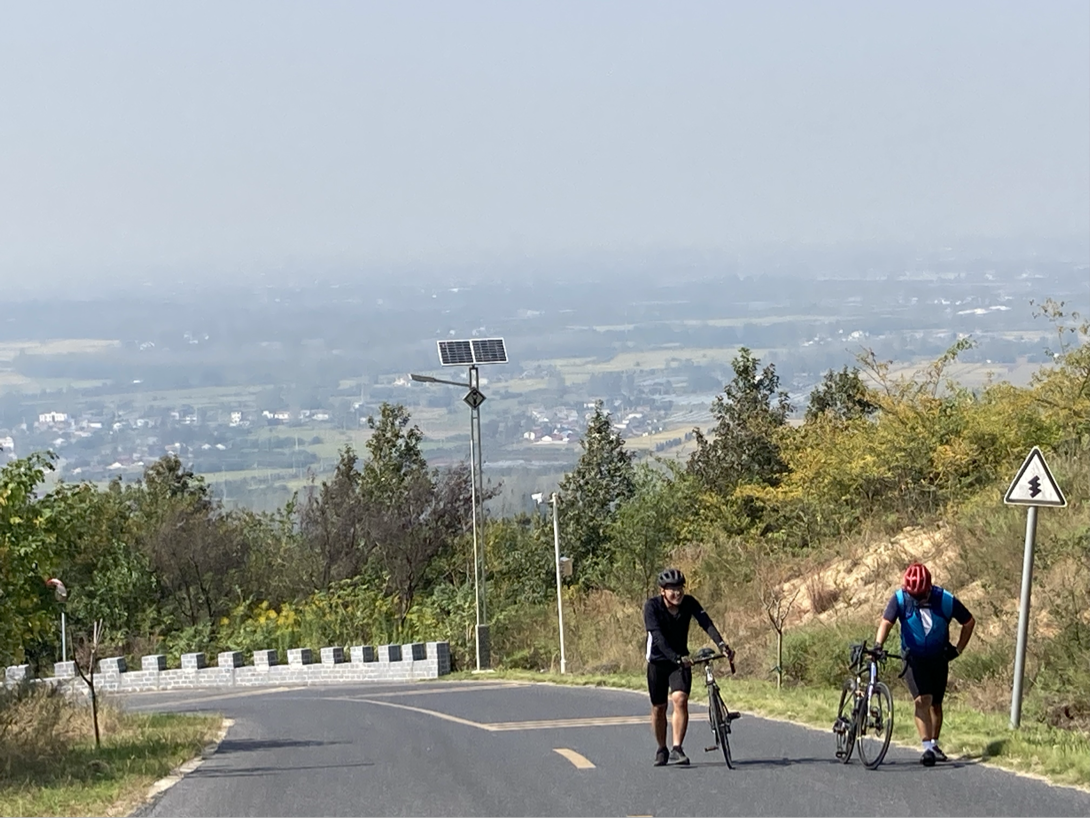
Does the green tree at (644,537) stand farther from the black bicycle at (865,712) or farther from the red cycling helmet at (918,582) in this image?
the red cycling helmet at (918,582)

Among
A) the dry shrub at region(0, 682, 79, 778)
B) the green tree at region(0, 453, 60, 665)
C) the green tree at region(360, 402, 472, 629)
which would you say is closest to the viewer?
the dry shrub at region(0, 682, 79, 778)

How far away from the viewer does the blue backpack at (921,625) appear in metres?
13.4

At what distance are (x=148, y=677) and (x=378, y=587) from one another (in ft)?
38.4

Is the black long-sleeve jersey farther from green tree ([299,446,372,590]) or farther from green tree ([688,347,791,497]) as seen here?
green tree ([299,446,372,590])

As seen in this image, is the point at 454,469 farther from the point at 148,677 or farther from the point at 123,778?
the point at 123,778

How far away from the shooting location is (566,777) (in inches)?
535

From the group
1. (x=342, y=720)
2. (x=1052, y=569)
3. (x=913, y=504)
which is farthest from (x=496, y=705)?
(x=913, y=504)

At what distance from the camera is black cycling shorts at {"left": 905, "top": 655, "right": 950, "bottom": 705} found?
13469 mm

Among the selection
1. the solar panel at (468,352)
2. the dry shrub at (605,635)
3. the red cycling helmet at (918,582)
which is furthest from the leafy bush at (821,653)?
the solar panel at (468,352)

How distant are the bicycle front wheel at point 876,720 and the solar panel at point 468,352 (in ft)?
106

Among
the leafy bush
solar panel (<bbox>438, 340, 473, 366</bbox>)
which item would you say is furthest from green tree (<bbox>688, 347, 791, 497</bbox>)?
the leafy bush

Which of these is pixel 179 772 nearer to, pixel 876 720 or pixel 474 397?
pixel 876 720

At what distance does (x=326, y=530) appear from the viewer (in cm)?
6228

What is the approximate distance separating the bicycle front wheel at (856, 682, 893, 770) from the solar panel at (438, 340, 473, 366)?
107 ft
